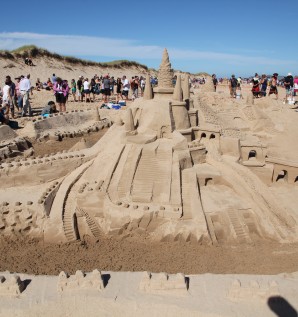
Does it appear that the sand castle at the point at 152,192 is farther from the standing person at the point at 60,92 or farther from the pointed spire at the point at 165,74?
the standing person at the point at 60,92

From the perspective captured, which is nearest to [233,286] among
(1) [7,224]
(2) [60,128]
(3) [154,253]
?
(3) [154,253]

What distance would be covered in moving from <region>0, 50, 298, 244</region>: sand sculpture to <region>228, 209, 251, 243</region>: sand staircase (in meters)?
0.03

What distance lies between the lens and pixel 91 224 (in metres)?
8.90

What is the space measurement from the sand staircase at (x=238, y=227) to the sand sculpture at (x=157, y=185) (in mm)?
29

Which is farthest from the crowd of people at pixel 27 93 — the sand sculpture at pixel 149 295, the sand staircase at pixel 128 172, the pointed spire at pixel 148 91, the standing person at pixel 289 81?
the sand sculpture at pixel 149 295

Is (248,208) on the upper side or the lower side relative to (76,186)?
lower

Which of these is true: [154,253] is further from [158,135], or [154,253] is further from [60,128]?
[60,128]

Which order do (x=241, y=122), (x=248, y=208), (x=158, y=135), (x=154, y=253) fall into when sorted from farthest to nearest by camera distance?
(x=241, y=122) → (x=158, y=135) → (x=248, y=208) → (x=154, y=253)

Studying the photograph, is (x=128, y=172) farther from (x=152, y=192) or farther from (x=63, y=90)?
(x=63, y=90)

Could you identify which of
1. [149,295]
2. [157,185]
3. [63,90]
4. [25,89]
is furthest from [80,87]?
[149,295]

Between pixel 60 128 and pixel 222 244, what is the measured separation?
35.4ft

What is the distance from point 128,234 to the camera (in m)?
8.54

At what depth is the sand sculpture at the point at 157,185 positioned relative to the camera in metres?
8.50

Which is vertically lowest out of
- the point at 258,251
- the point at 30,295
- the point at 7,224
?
the point at 258,251
